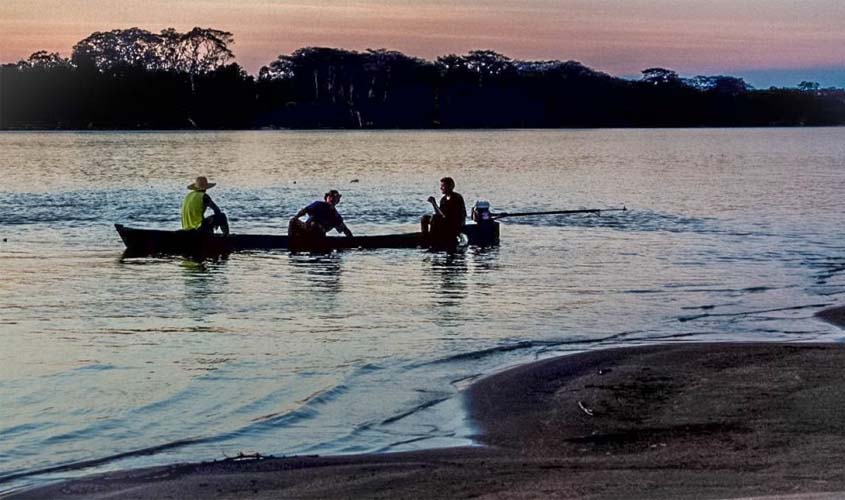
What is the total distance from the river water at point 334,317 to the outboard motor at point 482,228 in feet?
1.36

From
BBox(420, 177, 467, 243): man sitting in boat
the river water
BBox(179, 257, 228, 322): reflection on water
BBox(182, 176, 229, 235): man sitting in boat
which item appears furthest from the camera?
BBox(420, 177, 467, 243): man sitting in boat

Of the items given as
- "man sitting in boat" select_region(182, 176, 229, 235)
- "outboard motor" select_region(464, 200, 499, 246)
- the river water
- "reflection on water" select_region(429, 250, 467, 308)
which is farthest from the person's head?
"outboard motor" select_region(464, 200, 499, 246)

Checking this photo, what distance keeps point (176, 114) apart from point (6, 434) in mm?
180265

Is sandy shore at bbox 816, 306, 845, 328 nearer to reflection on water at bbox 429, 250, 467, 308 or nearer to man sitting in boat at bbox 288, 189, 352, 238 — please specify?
reflection on water at bbox 429, 250, 467, 308

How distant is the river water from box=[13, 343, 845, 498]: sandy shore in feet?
2.10

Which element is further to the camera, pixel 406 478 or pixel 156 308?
pixel 156 308

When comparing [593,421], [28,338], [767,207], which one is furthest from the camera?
[767,207]

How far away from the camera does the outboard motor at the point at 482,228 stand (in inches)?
1110

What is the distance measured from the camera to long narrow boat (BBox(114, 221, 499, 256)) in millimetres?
26172

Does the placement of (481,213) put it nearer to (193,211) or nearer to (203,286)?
(193,211)

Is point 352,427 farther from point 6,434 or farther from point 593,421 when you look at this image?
point 6,434

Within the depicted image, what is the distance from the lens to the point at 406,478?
877 cm

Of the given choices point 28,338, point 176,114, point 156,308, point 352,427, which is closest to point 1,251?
point 156,308

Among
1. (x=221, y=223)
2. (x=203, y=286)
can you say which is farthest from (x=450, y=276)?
(x=221, y=223)
